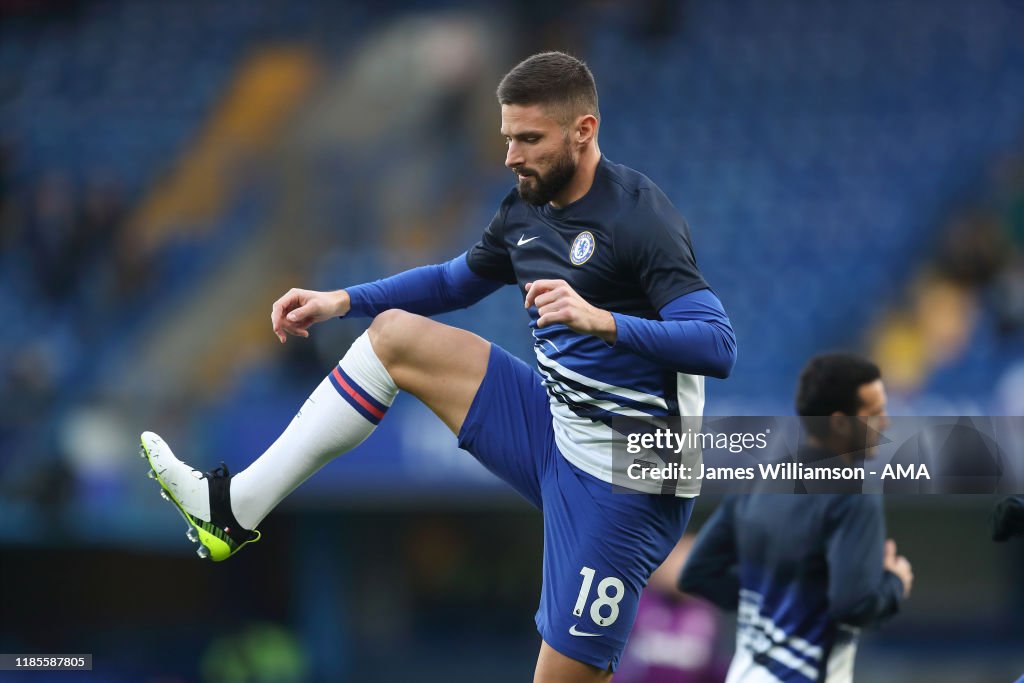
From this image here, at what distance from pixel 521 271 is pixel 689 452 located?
2.56 feet

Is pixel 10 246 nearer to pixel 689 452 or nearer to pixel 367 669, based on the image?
pixel 367 669

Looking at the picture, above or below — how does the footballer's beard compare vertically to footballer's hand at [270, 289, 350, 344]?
above

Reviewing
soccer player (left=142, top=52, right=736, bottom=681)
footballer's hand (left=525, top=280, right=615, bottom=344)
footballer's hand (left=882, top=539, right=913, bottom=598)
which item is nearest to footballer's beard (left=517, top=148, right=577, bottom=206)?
soccer player (left=142, top=52, right=736, bottom=681)

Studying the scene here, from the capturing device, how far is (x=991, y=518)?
396 centimetres

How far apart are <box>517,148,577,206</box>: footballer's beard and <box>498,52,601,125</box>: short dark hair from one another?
123 mm

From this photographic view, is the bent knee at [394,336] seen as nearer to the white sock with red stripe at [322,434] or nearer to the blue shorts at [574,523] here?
the white sock with red stripe at [322,434]

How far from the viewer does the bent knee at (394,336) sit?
4270 mm

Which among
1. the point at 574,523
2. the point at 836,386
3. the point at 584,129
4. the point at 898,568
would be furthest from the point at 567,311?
the point at 898,568

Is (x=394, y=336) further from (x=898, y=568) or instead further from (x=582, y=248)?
(x=898, y=568)

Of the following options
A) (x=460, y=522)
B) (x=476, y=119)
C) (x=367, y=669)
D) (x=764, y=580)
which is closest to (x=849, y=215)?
(x=476, y=119)

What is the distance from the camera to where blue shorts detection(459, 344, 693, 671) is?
13.8 feet

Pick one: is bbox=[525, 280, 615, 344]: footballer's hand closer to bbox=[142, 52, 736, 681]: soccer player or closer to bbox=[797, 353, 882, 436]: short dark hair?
bbox=[142, 52, 736, 681]: soccer player

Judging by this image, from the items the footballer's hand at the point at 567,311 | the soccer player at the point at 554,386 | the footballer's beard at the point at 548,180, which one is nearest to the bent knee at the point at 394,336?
the soccer player at the point at 554,386

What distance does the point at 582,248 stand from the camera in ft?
13.4
